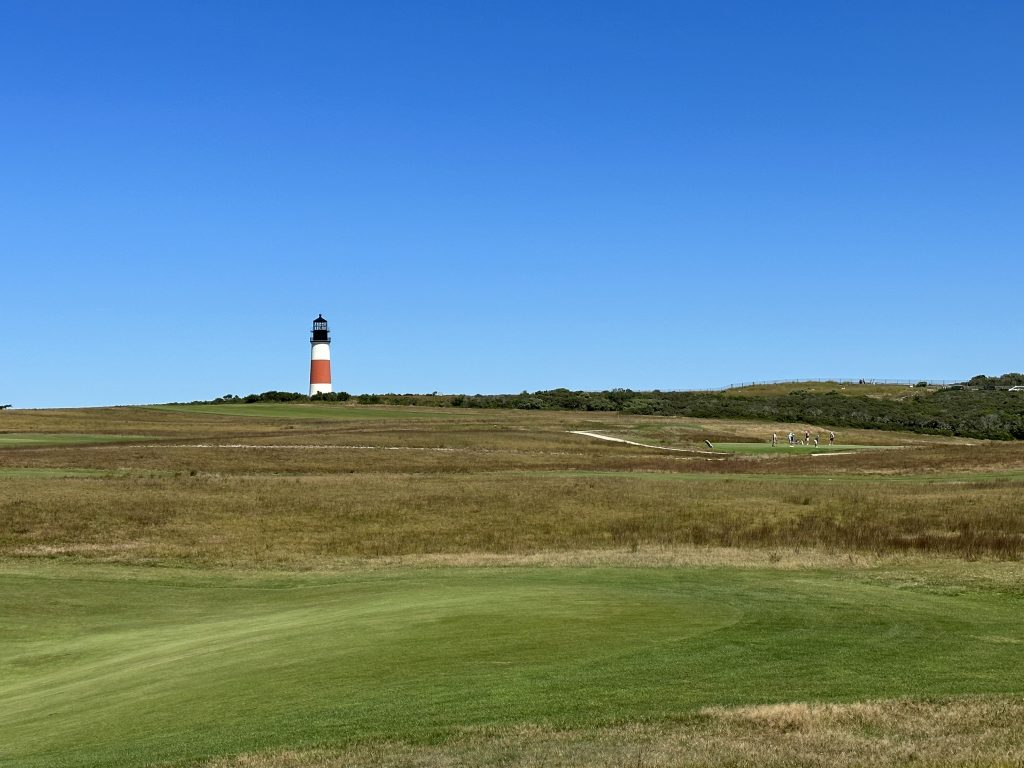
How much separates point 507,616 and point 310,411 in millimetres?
122154

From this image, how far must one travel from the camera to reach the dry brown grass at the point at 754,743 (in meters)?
11.0

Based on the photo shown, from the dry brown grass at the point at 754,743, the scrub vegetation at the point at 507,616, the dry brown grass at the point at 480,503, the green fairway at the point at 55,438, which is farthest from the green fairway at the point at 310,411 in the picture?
the dry brown grass at the point at 754,743

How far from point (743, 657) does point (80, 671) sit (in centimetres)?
1116

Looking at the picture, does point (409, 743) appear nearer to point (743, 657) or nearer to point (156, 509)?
point (743, 657)

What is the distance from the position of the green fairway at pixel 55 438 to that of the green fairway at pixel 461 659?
61692 millimetres

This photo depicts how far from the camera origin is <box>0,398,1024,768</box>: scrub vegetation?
1245 cm

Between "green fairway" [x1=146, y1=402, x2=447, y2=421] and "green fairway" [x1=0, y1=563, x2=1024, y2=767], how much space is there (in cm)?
10267

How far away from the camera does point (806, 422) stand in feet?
416

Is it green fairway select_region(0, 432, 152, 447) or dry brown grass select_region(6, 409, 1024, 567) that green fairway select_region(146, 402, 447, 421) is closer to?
green fairway select_region(0, 432, 152, 447)

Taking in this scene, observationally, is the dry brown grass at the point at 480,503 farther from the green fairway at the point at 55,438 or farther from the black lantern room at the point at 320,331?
the black lantern room at the point at 320,331

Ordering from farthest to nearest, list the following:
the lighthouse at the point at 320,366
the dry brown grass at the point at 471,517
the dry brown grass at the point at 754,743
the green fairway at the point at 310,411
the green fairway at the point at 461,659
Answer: the lighthouse at the point at 320,366 < the green fairway at the point at 310,411 < the dry brown grass at the point at 471,517 < the green fairway at the point at 461,659 < the dry brown grass at the point at 754,743

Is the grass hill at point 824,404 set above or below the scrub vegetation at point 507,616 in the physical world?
above

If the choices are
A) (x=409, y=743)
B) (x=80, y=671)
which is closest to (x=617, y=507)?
(x=80, y=671)

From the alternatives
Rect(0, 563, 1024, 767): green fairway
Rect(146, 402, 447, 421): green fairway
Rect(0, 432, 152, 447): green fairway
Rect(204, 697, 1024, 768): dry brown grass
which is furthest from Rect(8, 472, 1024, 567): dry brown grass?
Rect(146, 402, 447, 421): green fairway
